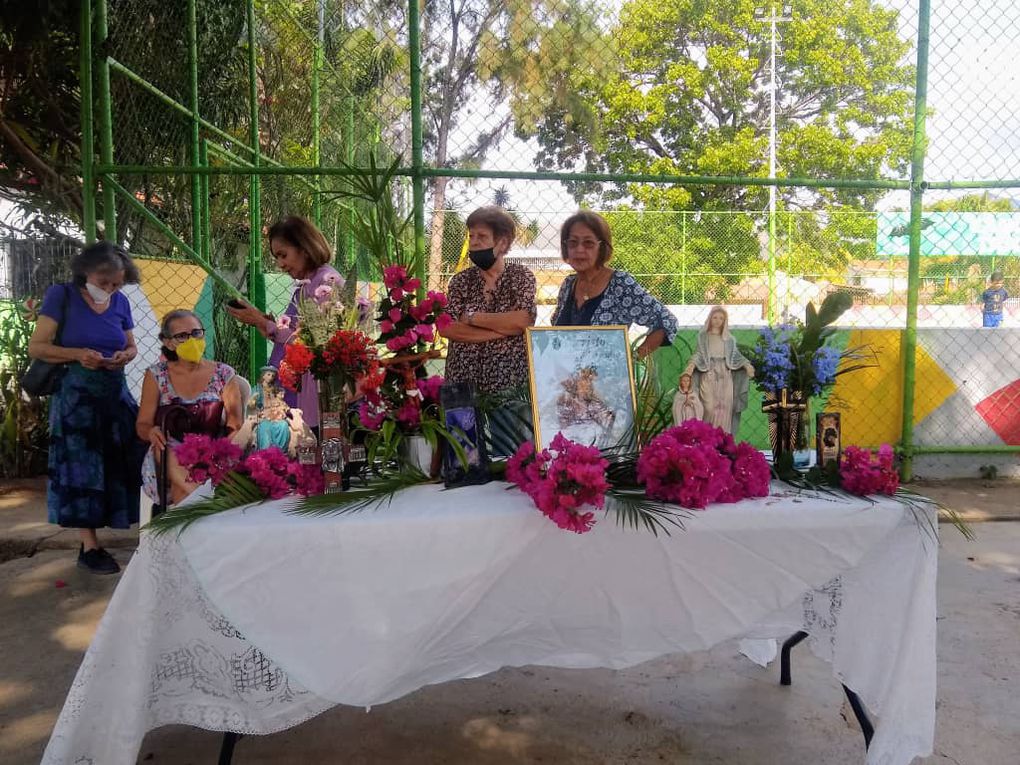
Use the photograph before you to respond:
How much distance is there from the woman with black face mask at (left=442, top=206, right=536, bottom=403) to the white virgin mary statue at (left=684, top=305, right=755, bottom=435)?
0.66m

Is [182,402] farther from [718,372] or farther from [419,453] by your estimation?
[718,372]

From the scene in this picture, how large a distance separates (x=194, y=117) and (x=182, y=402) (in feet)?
10.5

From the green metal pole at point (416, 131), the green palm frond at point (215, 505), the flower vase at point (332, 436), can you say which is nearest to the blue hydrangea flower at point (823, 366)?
the flower vase at point (332, 436)

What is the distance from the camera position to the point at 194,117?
5.46 meters

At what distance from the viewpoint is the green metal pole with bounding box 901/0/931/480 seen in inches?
192

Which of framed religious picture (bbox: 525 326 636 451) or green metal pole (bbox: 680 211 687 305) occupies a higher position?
green metal pole (bbox: 680 211 687 305)

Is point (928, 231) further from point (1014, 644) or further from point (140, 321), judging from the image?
point (140, 321)

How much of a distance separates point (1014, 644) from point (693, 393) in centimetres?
189

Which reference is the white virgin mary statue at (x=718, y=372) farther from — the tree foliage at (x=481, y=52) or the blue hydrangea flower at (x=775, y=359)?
the tree foliage at (x=481, y=52)

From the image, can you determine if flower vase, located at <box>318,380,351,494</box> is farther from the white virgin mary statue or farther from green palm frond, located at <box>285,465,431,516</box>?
the white virgin mary statue

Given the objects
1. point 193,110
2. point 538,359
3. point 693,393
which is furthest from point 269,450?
point 193,110

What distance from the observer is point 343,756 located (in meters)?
2.33

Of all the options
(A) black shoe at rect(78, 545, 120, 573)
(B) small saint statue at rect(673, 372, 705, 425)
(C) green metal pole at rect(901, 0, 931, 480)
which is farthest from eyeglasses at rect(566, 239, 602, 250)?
(C) green metal pole at rect(901, 0, 931, 480)

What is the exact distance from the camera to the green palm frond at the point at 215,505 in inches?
72.7
